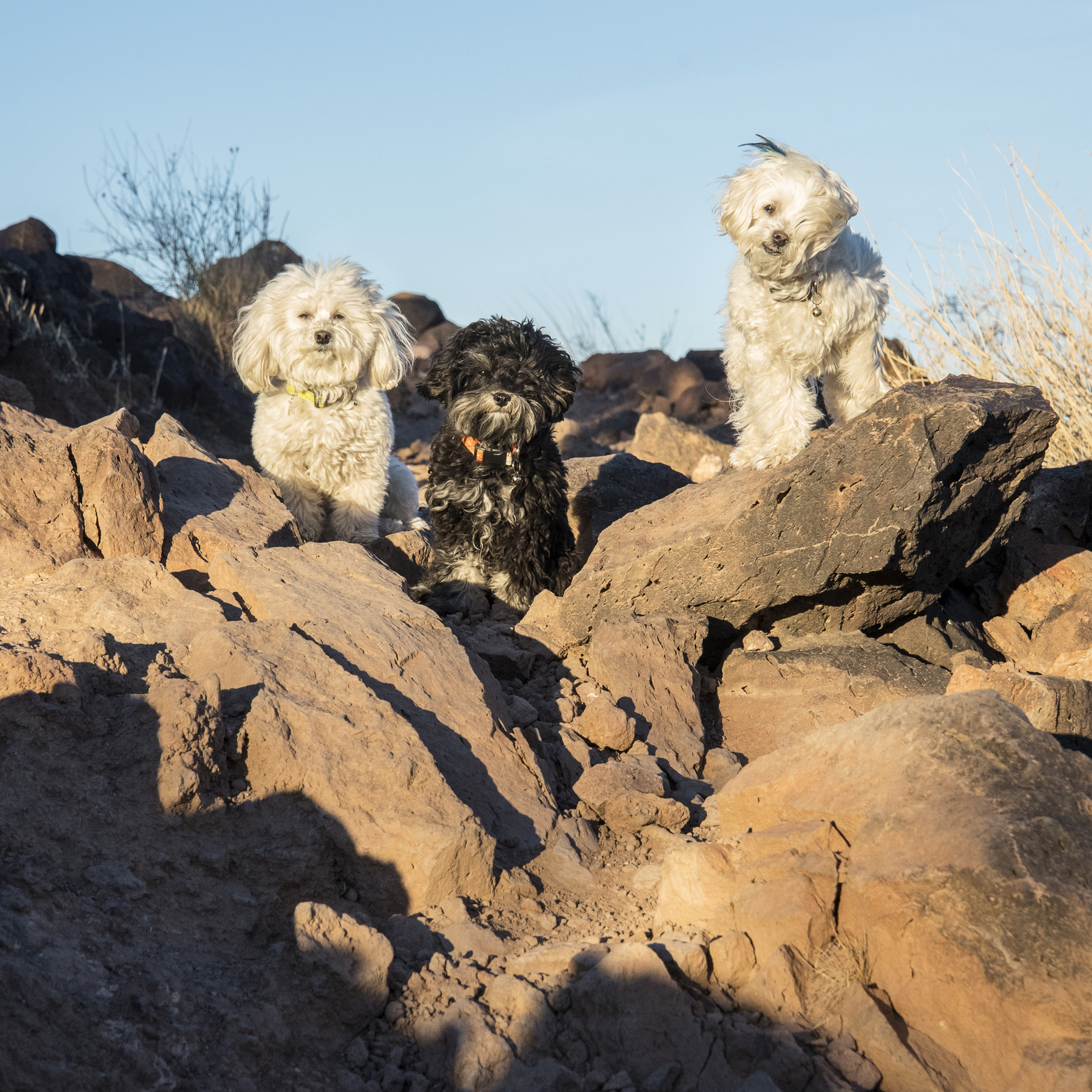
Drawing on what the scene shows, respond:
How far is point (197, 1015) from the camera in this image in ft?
8.46

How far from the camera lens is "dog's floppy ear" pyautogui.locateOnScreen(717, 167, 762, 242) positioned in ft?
18.8

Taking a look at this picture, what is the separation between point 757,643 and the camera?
216 inches

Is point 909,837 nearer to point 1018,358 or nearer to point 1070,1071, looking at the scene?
point 1070,1071

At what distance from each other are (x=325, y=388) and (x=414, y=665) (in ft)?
10.2

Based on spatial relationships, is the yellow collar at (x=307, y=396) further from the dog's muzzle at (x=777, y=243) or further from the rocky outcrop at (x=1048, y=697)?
the rocky outcrop at (x=1048, y=697)

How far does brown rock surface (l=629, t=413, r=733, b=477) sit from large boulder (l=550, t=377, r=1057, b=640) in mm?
5454

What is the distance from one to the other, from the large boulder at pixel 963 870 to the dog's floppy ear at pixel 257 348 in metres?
4.84

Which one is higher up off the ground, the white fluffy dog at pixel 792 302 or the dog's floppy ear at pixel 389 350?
the dog's floppy ear at pixel 389 350

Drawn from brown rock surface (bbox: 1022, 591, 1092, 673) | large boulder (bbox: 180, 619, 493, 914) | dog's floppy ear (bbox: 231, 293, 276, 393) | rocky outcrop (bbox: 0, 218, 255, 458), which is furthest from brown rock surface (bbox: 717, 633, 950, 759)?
rocky outcrop (bbox: 0, 218, 255, 458)

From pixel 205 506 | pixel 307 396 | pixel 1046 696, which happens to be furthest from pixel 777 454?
pixel 205 506

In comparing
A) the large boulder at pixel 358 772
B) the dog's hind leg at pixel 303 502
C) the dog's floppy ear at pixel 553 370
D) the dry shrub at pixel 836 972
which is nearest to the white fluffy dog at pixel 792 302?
the dog's floppy ear at pixel 553 370

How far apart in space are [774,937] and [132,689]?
7.60 ft

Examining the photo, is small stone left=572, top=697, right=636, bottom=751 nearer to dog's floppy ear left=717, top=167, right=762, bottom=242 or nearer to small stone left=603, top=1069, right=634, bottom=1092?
small stone left=603, top=1069, right=634, bottom=1092

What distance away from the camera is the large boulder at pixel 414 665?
3.83m
